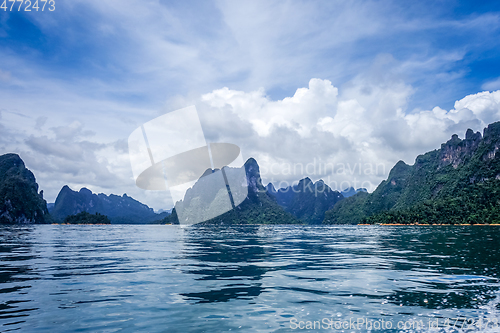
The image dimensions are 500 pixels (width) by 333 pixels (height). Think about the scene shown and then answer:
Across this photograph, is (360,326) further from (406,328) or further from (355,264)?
(355,264)

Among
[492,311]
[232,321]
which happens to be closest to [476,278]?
[492,311]

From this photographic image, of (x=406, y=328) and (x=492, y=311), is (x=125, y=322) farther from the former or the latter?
(x=492, y=311)

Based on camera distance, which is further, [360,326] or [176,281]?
[176,281]

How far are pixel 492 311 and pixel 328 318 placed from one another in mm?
5711

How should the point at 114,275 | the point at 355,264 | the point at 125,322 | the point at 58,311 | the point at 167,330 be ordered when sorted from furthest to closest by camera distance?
the point at 355,264, the point at 114,275, the point at 58,311, the point at 125,322, the point at 167,330

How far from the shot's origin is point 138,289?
1346 centimetres

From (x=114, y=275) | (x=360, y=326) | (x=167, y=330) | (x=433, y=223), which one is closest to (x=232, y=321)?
(x=167, y=330)

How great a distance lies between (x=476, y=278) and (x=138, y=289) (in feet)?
55.5

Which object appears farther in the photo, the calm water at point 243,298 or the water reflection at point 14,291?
the water reflection at point 14,291

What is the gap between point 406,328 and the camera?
8.79m

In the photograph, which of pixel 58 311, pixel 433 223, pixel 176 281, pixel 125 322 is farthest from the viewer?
pixel 433 223

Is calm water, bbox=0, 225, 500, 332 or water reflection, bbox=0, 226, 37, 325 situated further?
water reflection, bbox=0, 226, 37, 325

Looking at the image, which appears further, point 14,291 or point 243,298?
point 14,291

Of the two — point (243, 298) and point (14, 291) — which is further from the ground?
point (14, 291)
